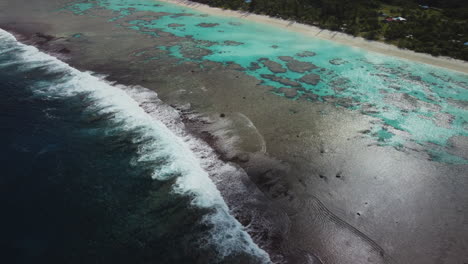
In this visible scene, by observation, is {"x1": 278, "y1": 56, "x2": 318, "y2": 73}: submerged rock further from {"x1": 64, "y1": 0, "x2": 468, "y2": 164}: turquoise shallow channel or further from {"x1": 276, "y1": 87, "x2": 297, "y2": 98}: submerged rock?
{"x1": 276, "y1": 87, "x2": 297, "y2": 98}: submerged rock

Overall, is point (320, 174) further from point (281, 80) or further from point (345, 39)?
point (345, 39)

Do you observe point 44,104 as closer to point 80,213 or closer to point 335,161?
point 80,213

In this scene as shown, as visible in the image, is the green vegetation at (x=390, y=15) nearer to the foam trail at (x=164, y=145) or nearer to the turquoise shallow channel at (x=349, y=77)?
the turquoise shallow channel at (x=349, y=77)

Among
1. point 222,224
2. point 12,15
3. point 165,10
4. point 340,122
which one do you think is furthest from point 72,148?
Answer: point 12,15

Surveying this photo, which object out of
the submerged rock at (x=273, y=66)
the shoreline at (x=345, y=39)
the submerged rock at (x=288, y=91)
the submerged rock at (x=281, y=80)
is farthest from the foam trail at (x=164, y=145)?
the shoreline at (x=345, y=39)

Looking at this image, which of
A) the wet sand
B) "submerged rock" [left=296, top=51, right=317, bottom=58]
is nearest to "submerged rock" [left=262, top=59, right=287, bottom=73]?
the wet sand
